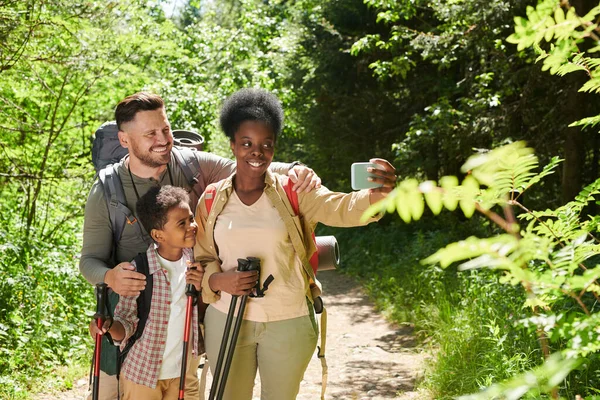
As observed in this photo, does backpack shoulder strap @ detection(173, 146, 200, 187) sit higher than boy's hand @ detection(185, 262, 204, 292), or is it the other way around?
backpack shoulder strap @ detection(173, 146, 200, 187)

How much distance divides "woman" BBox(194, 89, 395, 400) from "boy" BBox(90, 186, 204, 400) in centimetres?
18

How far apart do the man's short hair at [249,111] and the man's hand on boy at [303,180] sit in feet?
0.74

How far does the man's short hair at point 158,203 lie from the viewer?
11.7ft

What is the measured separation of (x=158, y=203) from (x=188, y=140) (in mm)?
1170

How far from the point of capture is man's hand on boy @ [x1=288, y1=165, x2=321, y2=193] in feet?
11.1

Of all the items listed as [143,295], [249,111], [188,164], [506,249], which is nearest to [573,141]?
[188,164]

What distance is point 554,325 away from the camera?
5.83ft

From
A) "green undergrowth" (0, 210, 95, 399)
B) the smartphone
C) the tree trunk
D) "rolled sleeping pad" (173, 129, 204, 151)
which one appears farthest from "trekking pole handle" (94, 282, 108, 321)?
the tree trunk

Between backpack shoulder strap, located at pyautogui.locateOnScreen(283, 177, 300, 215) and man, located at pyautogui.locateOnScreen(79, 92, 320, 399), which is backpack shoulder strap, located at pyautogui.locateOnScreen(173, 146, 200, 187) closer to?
man, located at pyautogui.locateOnScreen(79, 92, 320, 399)

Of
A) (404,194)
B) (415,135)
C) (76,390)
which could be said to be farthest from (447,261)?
(415,135)

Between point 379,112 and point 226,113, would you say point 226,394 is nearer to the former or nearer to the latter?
point 226,113

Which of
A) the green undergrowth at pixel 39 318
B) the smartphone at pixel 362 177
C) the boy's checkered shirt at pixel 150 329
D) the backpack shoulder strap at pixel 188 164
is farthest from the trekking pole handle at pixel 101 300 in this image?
the green undergrowth at pixel 39 318

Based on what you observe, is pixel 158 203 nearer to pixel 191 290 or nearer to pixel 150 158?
pixel 150 158

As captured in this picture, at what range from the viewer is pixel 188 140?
4656mm
